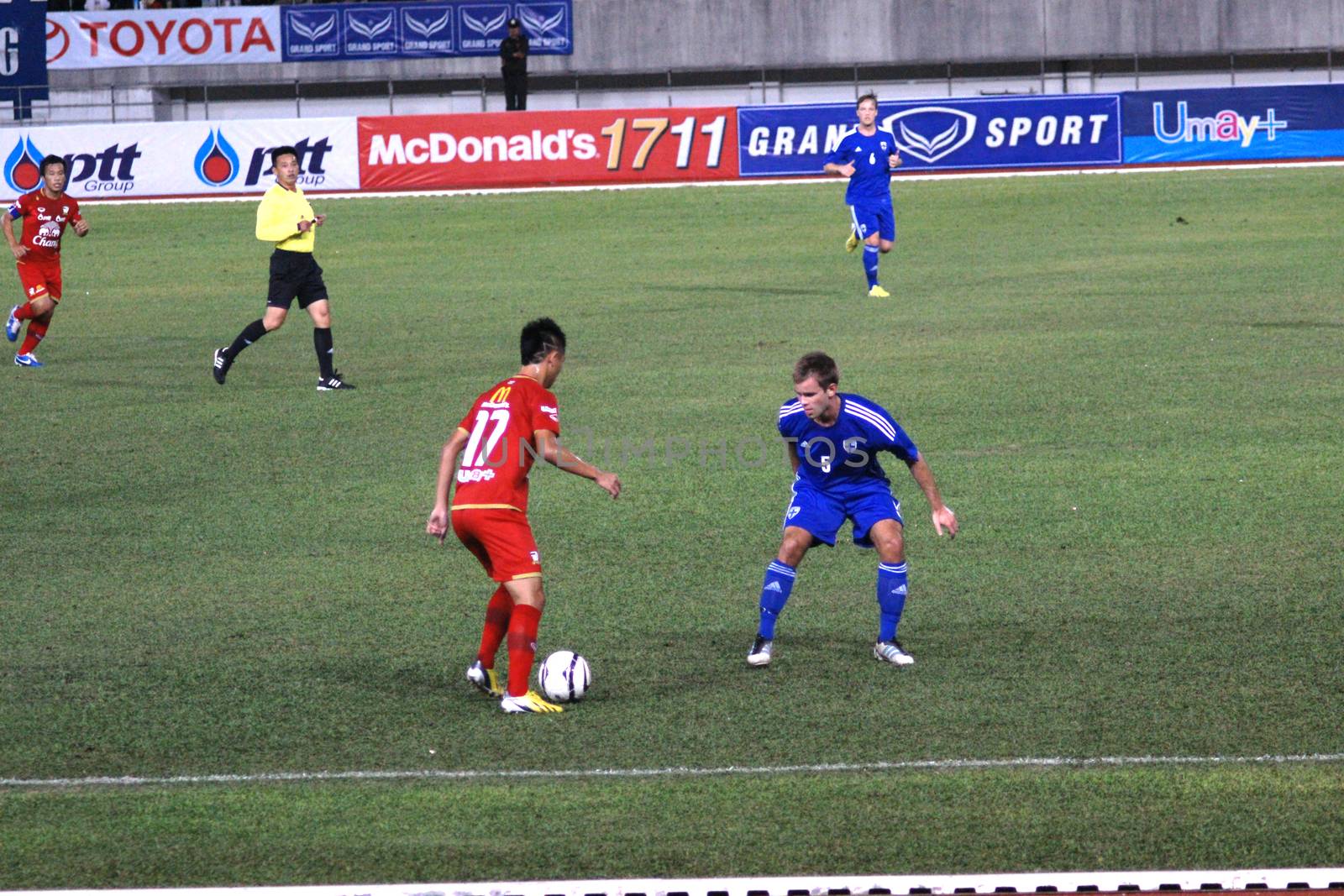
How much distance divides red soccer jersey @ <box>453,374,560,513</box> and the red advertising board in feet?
96.5

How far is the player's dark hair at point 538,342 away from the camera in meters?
7.66

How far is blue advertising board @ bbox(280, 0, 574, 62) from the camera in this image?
1774 inches

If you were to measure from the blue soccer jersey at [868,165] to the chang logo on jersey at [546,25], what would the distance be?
25.4m

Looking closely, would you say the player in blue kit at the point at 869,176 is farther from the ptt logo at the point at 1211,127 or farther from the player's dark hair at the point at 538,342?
the ptt logo at the point at 1211,127

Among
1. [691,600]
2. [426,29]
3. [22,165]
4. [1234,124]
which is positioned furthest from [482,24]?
[691,600]

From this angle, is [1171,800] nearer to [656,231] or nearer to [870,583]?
[870,583]

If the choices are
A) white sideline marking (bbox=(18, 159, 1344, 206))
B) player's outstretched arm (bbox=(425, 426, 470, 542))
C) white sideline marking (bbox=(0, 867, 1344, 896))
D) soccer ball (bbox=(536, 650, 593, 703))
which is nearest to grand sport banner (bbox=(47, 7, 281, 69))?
white sideline marking (bbox=(18, 159, 1344, 206))

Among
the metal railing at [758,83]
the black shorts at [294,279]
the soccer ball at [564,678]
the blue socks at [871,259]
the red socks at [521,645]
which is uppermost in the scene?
the metal railing at [758,83]

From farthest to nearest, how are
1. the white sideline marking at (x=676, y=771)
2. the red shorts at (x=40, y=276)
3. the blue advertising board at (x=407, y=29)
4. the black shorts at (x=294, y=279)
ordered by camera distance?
the blue advertising board at (x=407, y=29), the red shorts at (x=40, y=276), the black shorts at (x=294, y=279), the white sideline marking at (x=676, y=771)

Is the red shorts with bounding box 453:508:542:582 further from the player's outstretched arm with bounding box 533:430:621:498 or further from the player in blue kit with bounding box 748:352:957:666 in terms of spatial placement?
the player in blue kit with bounding box 748:352:957:666

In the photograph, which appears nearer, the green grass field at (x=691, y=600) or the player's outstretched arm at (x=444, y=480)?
the green grass field at (x=691, y=600)

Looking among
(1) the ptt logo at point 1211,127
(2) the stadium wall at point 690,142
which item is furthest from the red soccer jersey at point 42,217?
(1) the ptt logo at point 1211,127

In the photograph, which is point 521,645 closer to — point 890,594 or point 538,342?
point 538,342

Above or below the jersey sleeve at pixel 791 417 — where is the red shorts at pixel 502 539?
below
